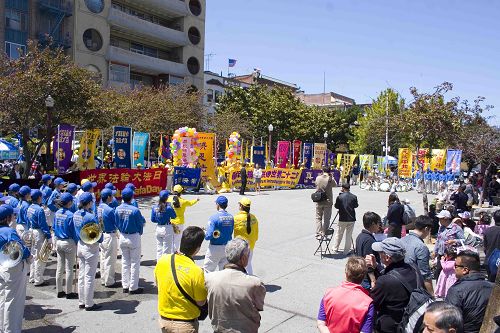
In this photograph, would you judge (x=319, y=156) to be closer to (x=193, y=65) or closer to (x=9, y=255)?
(x=193, y=65)

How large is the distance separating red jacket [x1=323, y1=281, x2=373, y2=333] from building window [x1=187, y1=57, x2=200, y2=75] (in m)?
46.4

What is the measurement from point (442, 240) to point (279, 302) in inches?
115

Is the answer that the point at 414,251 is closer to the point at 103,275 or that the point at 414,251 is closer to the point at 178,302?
the point at 178,302

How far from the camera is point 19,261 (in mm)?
5359

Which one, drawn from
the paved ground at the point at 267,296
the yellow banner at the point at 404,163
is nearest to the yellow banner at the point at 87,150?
the paved ground at the point at 267,296

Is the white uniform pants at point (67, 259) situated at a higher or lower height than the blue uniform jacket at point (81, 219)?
lower

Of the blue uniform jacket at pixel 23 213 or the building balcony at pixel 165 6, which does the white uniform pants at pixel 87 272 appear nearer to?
the blue uniform jacket at pixel 23 213

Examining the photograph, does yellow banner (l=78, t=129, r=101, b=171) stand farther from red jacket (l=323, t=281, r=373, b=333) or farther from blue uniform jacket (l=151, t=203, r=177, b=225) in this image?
red jacket (l=323, t=281, r=373, b=333)

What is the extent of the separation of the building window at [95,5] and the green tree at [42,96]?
19.6 meters

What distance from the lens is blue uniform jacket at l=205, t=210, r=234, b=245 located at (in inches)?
269

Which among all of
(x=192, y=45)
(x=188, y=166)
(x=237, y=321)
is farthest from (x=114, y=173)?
(x=192, y=45)

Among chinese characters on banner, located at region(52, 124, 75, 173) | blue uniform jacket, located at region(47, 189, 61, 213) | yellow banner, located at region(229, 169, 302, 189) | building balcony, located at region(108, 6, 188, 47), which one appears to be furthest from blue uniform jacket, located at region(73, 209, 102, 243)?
building balcony, located at region(108, 6, 188, 47)

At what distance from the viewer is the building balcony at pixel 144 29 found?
39.2 metres

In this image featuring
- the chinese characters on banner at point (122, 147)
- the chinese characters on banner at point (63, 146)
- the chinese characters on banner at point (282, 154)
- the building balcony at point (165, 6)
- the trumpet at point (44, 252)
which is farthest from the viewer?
the building balcony at point (165, 6)
